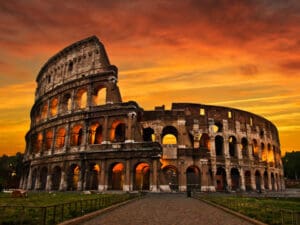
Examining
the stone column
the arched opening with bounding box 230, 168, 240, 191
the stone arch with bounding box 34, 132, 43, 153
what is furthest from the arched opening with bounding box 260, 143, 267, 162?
the stone arch with bounding box 34, 132, 43, 153

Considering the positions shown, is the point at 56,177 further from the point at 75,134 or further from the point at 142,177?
the point at 142,177

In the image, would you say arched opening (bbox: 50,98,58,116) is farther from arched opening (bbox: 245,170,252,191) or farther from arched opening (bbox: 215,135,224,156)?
arched opening (bbox: 245,170,252,191)

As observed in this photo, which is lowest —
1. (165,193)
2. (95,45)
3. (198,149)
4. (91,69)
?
(165,193)

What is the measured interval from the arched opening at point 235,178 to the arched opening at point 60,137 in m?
21.8

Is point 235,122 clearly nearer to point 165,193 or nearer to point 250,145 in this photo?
point 250,145

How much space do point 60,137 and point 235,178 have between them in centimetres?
2285

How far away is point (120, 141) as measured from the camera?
30.7m

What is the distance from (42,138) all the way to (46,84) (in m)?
8.27

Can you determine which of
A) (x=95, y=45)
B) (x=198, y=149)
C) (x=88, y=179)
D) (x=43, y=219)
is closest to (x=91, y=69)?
(x=95, y=45)

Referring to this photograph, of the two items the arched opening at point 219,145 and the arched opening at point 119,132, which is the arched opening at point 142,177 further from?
the arched opening at point 219,145

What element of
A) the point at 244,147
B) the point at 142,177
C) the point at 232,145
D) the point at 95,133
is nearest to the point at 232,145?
the point at 232,145

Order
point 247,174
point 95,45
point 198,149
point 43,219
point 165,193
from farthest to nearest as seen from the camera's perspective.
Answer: point 247,174
point 95,45
point 198,149
point 165,193
point 43,219

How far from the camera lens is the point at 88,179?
28547 mm

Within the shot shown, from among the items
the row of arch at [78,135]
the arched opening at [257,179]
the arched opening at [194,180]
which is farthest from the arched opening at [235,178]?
the row of arch at [78,135]
